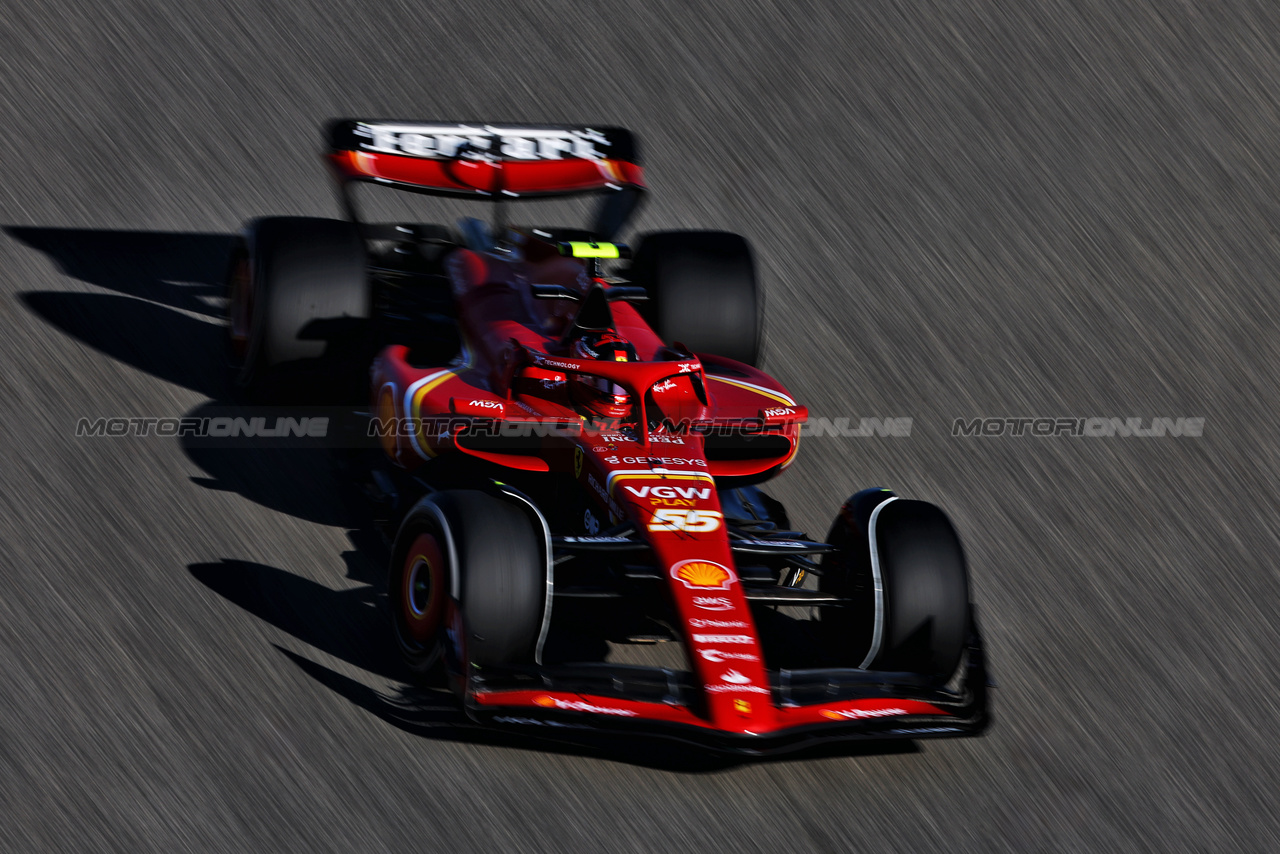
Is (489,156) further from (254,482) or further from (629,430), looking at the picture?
(629,430)

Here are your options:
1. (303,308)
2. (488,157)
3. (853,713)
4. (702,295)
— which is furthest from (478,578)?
(488,157)

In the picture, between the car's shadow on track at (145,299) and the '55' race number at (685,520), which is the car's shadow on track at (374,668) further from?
the car's shadow on track at (145,299)

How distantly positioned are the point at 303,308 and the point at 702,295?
7.83ft

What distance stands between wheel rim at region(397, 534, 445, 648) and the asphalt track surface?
12.0 inches

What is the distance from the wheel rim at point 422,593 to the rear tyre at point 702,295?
9.36ft

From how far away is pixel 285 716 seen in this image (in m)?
6.29

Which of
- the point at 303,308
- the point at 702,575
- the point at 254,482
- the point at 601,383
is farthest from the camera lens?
the point at 303,308

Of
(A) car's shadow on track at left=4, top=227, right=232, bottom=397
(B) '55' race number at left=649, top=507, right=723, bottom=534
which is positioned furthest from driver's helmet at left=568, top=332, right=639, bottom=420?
(A) car's shadow on track at left=4, top=227, right=232, bottom=397

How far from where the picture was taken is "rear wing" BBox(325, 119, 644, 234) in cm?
871

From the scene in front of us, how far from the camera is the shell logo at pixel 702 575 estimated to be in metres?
6.18

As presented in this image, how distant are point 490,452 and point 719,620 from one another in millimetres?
1765

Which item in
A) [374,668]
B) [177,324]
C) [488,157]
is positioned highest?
[488,157]

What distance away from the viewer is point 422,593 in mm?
6410

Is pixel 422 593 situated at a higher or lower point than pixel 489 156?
lower
